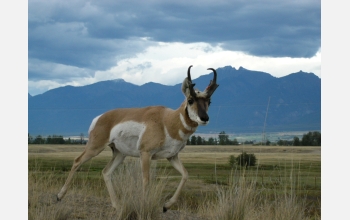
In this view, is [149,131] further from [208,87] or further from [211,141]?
[211,141]

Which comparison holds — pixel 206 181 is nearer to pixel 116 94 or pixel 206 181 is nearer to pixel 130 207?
pixel 130 207

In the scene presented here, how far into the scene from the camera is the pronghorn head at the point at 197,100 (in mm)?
8814

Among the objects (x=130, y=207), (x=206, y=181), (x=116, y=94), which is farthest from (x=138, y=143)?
(x=116, y=94)

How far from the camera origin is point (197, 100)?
9008mm

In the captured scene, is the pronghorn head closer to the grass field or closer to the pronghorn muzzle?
the pronghorn muzzle

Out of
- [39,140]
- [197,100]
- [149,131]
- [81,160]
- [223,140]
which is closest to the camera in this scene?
[197,100]

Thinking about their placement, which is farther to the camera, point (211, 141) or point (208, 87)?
point (211, 141)

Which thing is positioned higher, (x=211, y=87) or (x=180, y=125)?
(x=211, y=87)

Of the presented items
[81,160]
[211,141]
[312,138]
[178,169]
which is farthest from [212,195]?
[312,138]

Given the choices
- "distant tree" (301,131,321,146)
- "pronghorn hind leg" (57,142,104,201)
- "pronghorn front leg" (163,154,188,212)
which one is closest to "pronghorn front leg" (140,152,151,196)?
"pronghorn front leg" (163,154,188,212)

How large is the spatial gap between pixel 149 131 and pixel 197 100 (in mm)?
1342

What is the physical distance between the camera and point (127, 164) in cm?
1157

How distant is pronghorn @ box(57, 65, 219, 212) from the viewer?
362 inches

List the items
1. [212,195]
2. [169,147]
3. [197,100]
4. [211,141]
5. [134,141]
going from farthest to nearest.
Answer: [211,141] < [212,195] < [134,141] < [169,147] < [197,100]
